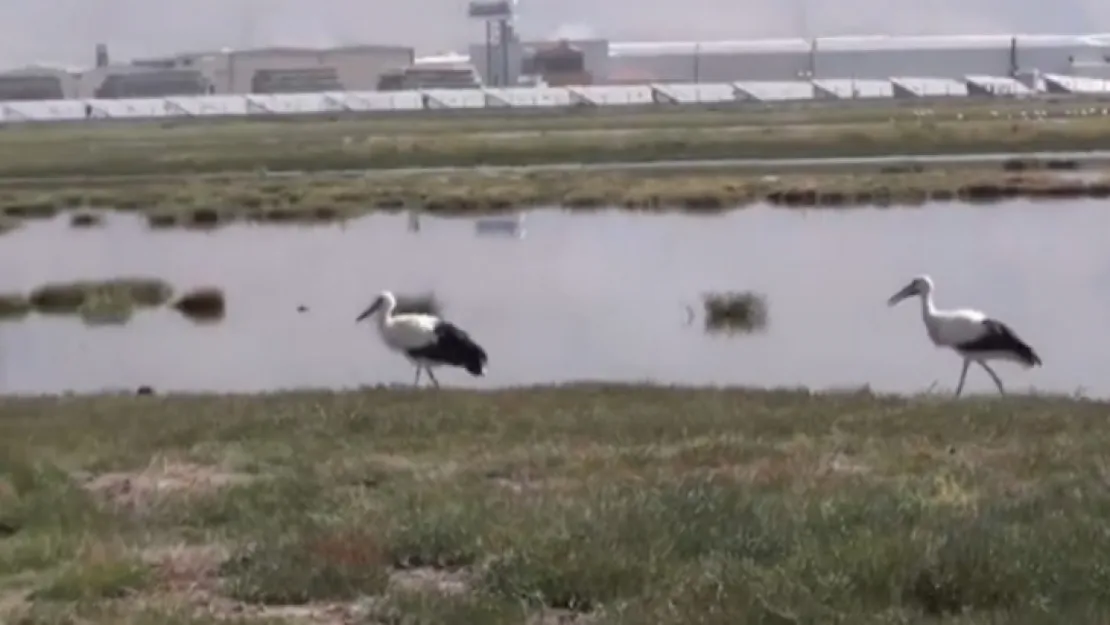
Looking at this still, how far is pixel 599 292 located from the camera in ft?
101

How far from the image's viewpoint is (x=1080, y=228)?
129 ft

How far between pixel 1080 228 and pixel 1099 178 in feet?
48.8

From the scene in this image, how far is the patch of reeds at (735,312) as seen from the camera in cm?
2605

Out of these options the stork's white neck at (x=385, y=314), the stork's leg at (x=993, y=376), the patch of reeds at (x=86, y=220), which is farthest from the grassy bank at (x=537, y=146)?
the stork's leg at (x=993, y=376)

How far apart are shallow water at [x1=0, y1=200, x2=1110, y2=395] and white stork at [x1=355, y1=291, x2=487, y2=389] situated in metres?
1.06

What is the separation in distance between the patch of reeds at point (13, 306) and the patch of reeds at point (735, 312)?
11741mm

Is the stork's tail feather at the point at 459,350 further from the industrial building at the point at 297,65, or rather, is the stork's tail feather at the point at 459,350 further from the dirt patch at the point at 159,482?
the industrial building at the point at 297,65

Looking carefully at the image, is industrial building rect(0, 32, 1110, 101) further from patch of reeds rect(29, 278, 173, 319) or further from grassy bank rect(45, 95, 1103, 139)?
patch of reeds rect(29, 278, 173, 319)

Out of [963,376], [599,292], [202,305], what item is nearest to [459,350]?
[963,376]

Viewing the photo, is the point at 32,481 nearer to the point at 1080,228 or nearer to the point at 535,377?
the point at 535,377

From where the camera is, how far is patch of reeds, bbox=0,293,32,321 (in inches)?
1218

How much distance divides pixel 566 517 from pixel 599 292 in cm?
2119

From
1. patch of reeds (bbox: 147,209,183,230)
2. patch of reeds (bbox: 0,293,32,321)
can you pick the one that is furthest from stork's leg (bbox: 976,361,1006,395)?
patch of reeds (bbox: 147,209,183,230)

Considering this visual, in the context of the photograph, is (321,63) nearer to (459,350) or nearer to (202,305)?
(202,305)
